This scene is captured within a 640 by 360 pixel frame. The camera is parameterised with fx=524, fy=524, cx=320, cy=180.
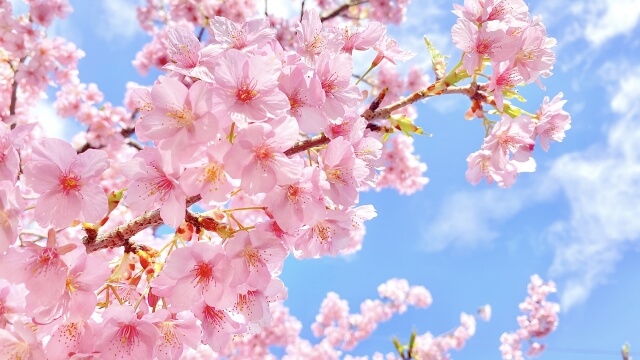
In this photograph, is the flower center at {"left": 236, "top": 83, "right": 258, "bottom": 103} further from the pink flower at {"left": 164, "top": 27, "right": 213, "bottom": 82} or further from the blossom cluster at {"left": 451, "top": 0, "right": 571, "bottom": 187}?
the blossom cluster at {"left": 451, "top": 0, "right": 571, "bottom": 187}

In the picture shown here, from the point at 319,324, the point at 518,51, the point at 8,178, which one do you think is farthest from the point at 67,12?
the point at 319,324

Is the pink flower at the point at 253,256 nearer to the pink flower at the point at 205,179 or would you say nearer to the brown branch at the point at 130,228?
the pink flower at the point at 205,179

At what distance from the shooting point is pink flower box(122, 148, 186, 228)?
1.63m

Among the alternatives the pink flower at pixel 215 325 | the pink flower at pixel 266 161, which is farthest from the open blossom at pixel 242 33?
the pink flower at pixel 215 325

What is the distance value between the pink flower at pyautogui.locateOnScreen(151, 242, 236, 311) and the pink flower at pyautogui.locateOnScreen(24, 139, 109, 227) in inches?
10.7

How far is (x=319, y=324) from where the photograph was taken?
45.2 feet

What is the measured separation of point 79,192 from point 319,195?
0.74m

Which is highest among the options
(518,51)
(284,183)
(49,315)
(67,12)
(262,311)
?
(67,12)

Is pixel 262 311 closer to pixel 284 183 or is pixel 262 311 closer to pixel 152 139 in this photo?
pixel 284 183

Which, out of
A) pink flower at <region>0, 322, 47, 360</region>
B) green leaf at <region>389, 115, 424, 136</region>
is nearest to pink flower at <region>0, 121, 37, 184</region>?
pink flower at <region>0, 322, 47, 360</region>

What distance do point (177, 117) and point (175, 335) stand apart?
72 centimetres

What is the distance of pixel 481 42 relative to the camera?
1.87m

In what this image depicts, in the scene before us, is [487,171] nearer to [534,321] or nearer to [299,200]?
[299,200]

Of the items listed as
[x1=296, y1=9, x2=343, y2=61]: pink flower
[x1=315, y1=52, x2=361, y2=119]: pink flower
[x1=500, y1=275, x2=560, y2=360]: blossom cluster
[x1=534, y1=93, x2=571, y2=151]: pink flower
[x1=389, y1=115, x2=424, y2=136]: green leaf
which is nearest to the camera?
[x1=315, y1=52, x2=361, y2=119]: pink flower
